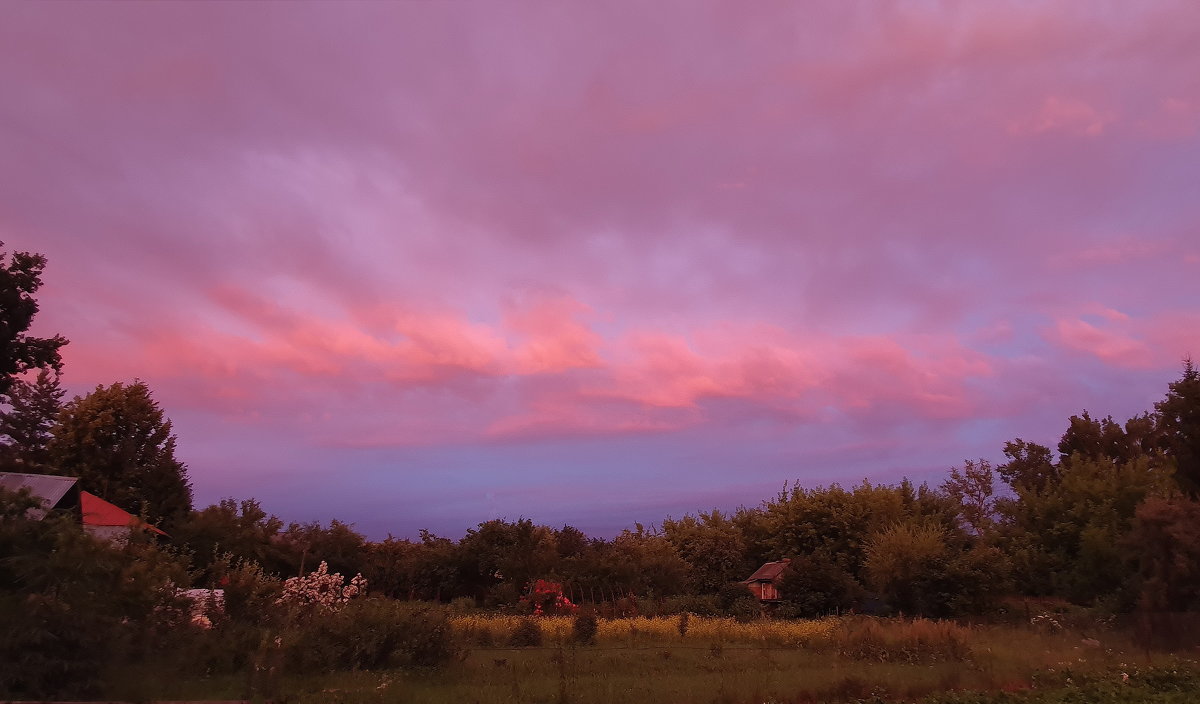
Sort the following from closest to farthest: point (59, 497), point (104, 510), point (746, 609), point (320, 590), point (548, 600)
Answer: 1. point (59, 497)
2. point (320, 590)
3. point (746, 609)
4. point (548, 600)
5. point (104, 510)

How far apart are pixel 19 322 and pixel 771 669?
76.6 ft

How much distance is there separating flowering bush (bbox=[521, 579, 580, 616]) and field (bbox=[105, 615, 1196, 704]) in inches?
245

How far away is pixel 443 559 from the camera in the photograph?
3597cm

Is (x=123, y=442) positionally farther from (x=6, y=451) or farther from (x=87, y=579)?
(x=87, y=579)

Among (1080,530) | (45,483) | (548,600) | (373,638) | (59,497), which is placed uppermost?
(45,483)

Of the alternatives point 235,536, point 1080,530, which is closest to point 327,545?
point 235,536

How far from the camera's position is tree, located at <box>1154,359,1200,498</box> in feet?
81.0

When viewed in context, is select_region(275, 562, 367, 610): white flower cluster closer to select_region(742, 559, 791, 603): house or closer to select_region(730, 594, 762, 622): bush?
select_region(730, 594, 762, 622): bush

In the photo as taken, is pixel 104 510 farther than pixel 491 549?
No

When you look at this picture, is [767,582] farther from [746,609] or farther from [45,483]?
[45,483]

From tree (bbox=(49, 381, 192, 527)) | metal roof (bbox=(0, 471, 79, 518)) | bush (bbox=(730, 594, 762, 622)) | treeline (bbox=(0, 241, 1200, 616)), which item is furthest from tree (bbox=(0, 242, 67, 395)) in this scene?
bush (bbox=(730, 594, 762, 622))

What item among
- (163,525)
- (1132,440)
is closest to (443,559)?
(163,525)

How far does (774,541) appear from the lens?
123 ft

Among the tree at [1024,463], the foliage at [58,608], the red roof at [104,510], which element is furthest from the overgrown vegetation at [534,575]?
the tree at [1024,463]
